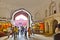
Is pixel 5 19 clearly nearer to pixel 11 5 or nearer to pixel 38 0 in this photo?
pixel 11 5

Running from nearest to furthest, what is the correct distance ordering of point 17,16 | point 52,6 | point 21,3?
point 52,6 < point 21,3 < point 17,16

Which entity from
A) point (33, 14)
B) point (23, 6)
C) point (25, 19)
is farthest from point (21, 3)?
point (25, 19)

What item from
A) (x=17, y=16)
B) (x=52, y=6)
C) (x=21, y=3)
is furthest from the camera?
(x=17, y=16)

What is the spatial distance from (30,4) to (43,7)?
189 centimetres

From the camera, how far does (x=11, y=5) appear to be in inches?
933

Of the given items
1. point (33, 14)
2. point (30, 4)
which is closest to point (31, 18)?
point (33, 14)

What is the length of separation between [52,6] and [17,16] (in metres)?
8.32

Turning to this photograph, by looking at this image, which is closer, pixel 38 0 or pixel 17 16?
pixel 38 0

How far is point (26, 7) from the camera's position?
2433 centimetres

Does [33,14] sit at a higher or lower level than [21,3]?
lower

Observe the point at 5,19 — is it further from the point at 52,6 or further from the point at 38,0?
the point at 52,6

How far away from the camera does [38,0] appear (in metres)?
22.6

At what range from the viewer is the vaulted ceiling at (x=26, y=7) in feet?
76.0

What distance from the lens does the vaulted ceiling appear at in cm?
2316
